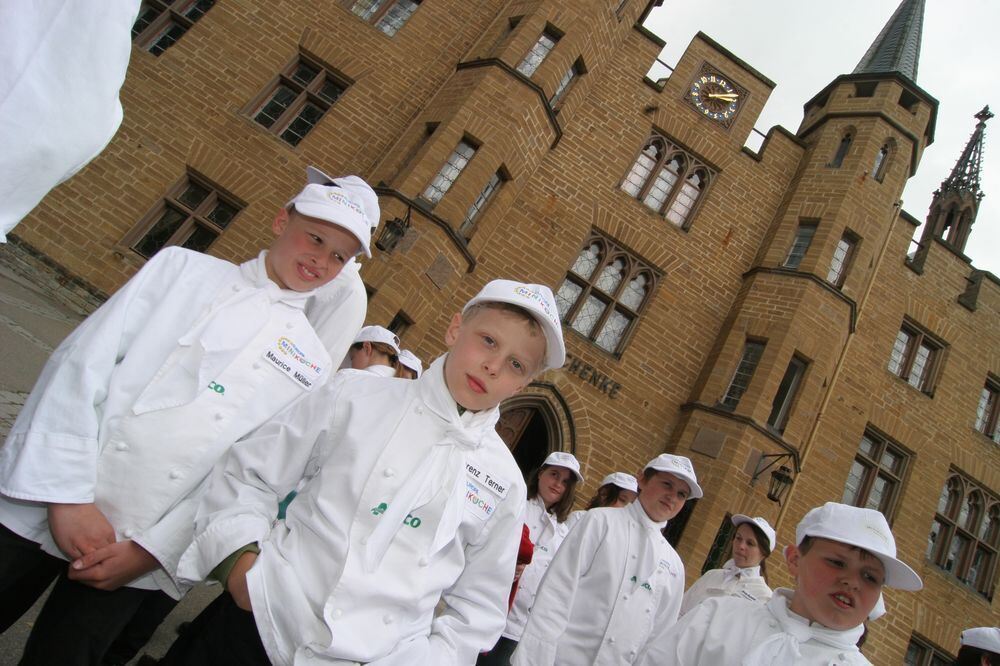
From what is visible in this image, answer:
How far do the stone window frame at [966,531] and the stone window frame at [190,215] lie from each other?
14147 mm

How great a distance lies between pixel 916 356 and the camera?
482 inches

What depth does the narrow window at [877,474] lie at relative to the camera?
36.4 feet

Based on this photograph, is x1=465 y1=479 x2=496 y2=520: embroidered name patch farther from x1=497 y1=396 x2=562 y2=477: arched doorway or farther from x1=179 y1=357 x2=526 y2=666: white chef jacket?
x1=497 y1=396 x2=562 y2=477: arched doorway

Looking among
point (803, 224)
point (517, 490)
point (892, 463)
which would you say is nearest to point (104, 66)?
point (517, 490)

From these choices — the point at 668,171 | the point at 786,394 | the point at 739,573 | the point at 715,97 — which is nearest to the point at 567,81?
the point at 668,171

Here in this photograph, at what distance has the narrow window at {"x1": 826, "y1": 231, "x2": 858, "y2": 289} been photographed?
35.7ft

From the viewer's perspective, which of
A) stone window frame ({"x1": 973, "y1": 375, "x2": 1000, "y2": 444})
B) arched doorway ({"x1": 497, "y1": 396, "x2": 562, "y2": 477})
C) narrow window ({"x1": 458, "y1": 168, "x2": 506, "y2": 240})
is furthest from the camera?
stone window frame ({"x1": 973, "y1": 375, "x2": 1000, "y2": 444})

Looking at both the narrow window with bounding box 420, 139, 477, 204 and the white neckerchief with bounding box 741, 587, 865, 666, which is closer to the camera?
the white neckerchief with bounding box 741, 587, 865, 666

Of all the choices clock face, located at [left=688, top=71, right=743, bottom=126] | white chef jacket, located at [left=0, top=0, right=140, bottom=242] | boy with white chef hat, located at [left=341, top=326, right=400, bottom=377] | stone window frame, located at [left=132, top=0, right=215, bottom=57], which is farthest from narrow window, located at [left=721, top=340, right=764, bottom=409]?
stone window frame, located at [left=132, top=0, right=215, bottom=57]

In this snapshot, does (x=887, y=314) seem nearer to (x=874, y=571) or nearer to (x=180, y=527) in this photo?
(x=874, y=571)

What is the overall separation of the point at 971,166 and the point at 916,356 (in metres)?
7.30

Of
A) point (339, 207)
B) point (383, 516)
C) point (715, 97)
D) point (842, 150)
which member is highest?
point (842, 150)

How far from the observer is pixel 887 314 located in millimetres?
12023

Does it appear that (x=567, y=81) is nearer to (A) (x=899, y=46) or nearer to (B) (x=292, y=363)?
(A) (x=899, y=46)
